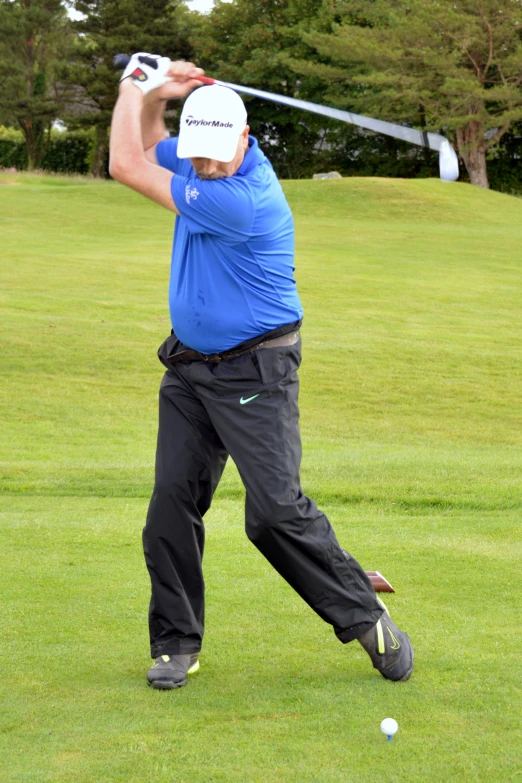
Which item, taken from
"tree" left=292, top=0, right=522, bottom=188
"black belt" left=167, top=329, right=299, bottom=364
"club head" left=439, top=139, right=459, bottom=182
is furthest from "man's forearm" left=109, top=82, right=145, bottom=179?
"tree" left=292, top=0, right=522, bottom=188

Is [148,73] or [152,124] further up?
[148,73]

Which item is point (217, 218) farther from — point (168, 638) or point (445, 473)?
point (445, 473)

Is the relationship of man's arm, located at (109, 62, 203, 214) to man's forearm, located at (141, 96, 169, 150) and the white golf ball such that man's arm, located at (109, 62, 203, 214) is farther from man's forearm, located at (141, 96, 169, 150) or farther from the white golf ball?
the white golf ball

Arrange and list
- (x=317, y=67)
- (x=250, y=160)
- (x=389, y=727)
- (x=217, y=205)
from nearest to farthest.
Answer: (x=389, y=727)
(x=217, y=205)
(x=250, y=160)
(x=317, y=67)

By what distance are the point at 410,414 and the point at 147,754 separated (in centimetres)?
949

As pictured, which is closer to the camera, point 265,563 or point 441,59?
point 265,563

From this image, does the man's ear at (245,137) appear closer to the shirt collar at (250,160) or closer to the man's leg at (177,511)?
the shirt collar at (250,160)

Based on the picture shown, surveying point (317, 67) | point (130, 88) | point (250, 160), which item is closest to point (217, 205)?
point (250, 160)

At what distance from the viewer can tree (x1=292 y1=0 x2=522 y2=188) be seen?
4144cm

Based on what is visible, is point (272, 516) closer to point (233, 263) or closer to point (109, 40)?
point (233, 263)

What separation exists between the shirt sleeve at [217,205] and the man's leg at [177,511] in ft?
2.05

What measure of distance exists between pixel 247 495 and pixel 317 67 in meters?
46.1

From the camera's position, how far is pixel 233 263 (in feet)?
11.9

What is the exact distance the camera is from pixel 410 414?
39.9 feet
